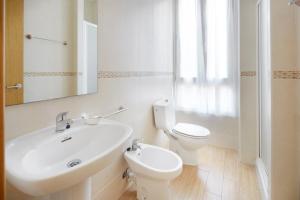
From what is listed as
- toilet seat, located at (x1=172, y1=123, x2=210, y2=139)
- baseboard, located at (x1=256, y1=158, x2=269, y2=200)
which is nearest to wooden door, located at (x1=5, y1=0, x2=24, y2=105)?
toilet seat, located at (x1=172, y1=123, x2=210, y2=139)

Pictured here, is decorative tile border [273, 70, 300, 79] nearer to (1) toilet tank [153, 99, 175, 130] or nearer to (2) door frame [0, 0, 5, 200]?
(1) toilet tank [153, 99, 175, 130]

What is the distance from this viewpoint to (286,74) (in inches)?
52.8

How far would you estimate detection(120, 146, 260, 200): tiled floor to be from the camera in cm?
175

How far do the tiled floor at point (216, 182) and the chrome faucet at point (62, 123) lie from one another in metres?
1.00

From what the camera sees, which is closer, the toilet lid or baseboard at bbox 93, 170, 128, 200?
baseboard at bbox 93, 170, 128, 200

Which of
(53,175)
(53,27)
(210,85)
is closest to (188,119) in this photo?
(210,85)

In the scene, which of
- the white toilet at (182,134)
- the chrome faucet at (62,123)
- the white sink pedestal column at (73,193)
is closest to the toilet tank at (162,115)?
the white toilet at (182,134)

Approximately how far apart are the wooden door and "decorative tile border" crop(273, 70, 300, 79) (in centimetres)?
161

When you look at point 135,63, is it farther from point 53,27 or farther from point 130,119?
point 53,27

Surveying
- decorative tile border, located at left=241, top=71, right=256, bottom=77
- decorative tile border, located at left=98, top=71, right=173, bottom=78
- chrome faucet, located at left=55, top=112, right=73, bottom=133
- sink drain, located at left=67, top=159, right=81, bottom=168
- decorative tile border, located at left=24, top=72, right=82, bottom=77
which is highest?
decorative tile border, located at left=241, top=71, right=256, bottom=77

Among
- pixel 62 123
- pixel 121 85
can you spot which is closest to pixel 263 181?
pixel 121 85

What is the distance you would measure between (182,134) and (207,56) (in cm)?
128

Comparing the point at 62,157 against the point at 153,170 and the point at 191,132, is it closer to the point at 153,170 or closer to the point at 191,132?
the point at 153,170

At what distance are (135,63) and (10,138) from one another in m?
1.30
